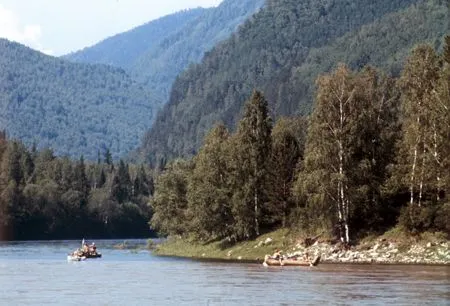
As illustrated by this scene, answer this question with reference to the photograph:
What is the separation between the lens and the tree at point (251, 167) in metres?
128

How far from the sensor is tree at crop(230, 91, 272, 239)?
127688mm

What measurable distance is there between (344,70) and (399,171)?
13.7 meters

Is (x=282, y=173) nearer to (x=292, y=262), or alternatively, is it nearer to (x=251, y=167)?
(x=251, y=167)

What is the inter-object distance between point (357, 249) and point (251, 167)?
2260cm

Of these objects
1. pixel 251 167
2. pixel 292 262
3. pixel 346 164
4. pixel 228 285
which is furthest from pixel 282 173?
pixel 228 285

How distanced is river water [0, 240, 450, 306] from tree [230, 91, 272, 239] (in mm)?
18432

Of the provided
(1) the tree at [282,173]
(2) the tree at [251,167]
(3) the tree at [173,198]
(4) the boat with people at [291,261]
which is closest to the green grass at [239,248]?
(2) the tree at [251,167]

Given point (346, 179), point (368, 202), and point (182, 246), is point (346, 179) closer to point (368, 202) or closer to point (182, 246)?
point (368, 202)

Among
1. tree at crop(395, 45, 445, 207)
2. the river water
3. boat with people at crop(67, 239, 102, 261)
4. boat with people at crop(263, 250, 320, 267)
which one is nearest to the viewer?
the river water

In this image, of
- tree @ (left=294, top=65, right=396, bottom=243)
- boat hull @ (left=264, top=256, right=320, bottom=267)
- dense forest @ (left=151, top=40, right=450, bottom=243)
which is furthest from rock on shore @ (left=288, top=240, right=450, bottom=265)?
boat hull @ (left=264, top=256, right=320, bottom=267)

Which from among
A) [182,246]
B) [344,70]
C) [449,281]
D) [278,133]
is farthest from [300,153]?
[449,281]

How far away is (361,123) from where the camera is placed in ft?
367

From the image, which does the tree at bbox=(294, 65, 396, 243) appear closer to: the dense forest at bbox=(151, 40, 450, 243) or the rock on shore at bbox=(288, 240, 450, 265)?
the dense forest at bbox=(151, 40, 450, 243)

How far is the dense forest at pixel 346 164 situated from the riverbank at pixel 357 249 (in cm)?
158
